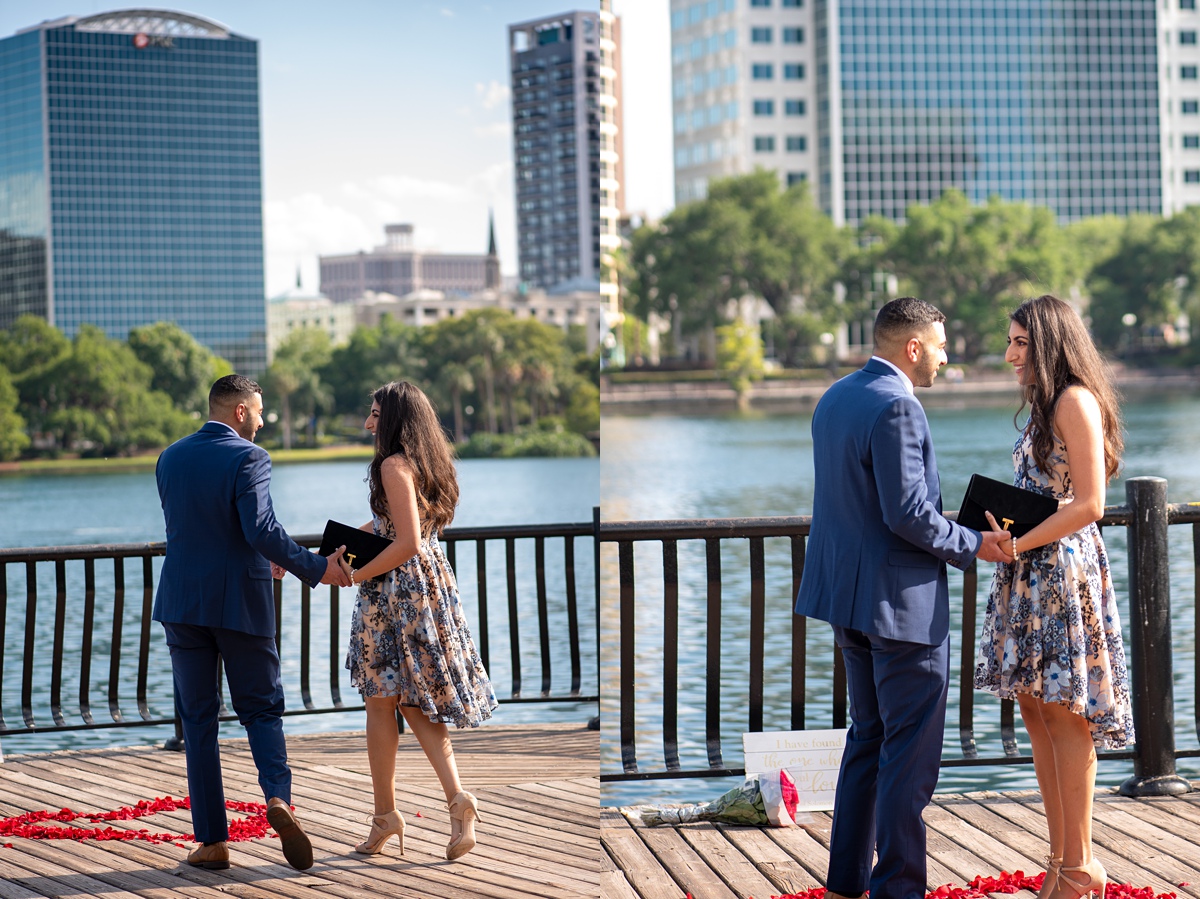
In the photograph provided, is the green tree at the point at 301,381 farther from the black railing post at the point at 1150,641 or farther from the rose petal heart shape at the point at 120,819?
the black railing post at the point at 1150,641

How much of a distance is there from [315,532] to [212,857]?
22924mm

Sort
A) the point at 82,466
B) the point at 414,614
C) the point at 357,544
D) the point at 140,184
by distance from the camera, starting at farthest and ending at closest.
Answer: the point at 140,184 → the point at 82,466 → the point at 414,614 → the point at 357,544

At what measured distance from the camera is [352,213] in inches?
4099

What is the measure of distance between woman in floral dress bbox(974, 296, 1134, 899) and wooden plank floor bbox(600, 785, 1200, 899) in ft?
1.48

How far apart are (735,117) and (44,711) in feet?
280

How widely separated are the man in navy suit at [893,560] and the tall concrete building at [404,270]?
5932 centimetres

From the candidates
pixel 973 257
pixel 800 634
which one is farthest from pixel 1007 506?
pixel 973 257

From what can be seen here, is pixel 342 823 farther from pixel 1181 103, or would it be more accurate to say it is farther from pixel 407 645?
pixel 1181 103

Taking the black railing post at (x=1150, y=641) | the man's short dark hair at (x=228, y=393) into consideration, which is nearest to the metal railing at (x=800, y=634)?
the black railing post at (x=1150, y=641)

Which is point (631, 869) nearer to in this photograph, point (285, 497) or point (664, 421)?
point (285, 497)

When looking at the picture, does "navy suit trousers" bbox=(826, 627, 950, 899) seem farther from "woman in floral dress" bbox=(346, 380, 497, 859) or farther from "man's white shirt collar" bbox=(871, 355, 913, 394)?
"woman in floral dress" bbox=(346, 380, 497, 859)

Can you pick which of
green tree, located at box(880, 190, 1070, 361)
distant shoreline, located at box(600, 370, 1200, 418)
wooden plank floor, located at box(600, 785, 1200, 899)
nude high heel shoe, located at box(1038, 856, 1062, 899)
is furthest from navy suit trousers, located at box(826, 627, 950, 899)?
green tree, located at box(880, 190, 1070, 361)

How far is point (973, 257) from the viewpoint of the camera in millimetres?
73688

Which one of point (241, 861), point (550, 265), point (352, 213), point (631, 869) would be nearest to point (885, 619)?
point (631, 869)
